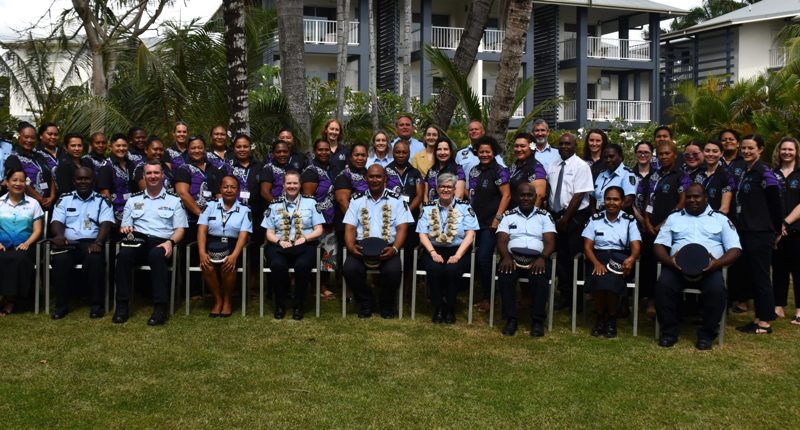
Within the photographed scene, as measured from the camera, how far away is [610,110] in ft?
91.6

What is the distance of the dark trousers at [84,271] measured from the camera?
710 cm

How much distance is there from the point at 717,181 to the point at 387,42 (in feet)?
62.1

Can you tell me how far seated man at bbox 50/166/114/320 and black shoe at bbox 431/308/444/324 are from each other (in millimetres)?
3110

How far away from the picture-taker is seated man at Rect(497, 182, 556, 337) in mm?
6676

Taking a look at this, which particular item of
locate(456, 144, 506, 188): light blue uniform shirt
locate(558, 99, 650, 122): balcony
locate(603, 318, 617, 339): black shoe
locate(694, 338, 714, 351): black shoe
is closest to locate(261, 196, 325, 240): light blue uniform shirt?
locate(456, 144, 506, 188): light blue uniform shirt

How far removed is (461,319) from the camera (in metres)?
7.28

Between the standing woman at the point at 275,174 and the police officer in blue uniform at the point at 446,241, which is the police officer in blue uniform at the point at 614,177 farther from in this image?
the standing woman at the point at 275,174

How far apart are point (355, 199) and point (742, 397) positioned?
377cm

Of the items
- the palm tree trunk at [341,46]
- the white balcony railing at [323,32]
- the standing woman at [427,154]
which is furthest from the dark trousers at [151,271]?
the white balcony railing at [323,32]

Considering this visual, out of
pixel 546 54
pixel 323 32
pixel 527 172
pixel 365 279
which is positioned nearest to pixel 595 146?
pixel 527 172

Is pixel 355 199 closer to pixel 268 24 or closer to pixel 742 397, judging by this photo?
pixel 742 397

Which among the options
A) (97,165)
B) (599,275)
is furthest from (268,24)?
(599,275)

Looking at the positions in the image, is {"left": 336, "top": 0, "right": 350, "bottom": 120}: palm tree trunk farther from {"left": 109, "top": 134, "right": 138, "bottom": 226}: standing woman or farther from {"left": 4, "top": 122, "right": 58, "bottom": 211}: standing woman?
{"left": 4, "top": 122, "right": 58, "bottom": 211}: standing woman

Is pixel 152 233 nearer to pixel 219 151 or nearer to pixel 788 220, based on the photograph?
pixel 219 151
